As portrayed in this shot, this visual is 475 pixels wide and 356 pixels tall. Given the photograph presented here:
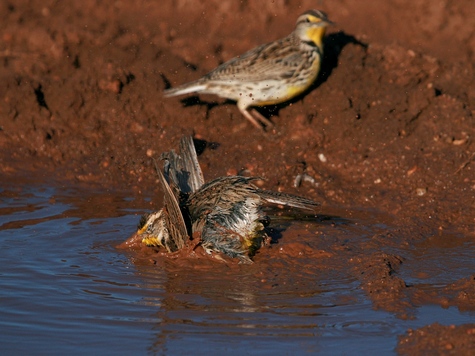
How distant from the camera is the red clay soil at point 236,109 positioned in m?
9.52

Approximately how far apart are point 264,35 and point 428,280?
4938mm

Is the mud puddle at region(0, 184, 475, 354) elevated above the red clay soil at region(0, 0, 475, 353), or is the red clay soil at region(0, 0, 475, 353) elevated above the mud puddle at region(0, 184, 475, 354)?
the red clay soil at region(0, 0, 475, 353)

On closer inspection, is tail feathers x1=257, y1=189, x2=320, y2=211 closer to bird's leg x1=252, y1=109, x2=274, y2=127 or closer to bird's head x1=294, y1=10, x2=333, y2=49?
bird's leg x1=252, y1=109, x2=274, y2=127

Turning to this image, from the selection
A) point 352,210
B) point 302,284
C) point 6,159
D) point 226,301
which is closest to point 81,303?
point 226,301

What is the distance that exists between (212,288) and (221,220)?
0.87 meters

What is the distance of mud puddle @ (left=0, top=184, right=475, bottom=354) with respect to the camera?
6.06 meters

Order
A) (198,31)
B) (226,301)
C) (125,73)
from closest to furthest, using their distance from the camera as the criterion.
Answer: (226,301)
(125,73)
(198,31)

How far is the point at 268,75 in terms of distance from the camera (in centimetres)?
1032

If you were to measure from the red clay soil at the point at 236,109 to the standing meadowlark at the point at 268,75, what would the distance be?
0.73ft

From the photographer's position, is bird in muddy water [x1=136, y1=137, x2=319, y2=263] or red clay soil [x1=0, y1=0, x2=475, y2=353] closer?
bird in muddy water [x1=136, y1=137, x2=319, y2=263]

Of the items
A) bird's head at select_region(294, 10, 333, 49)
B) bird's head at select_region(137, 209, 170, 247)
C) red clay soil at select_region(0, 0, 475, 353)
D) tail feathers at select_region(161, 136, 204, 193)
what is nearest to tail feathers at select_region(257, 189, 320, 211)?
bird's head at select_region(137, 209, 170, 247)

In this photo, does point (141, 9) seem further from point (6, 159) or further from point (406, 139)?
point (406, 139)

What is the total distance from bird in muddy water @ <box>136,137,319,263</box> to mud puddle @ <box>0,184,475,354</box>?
0.15 metres

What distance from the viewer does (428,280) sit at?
23.5ft
